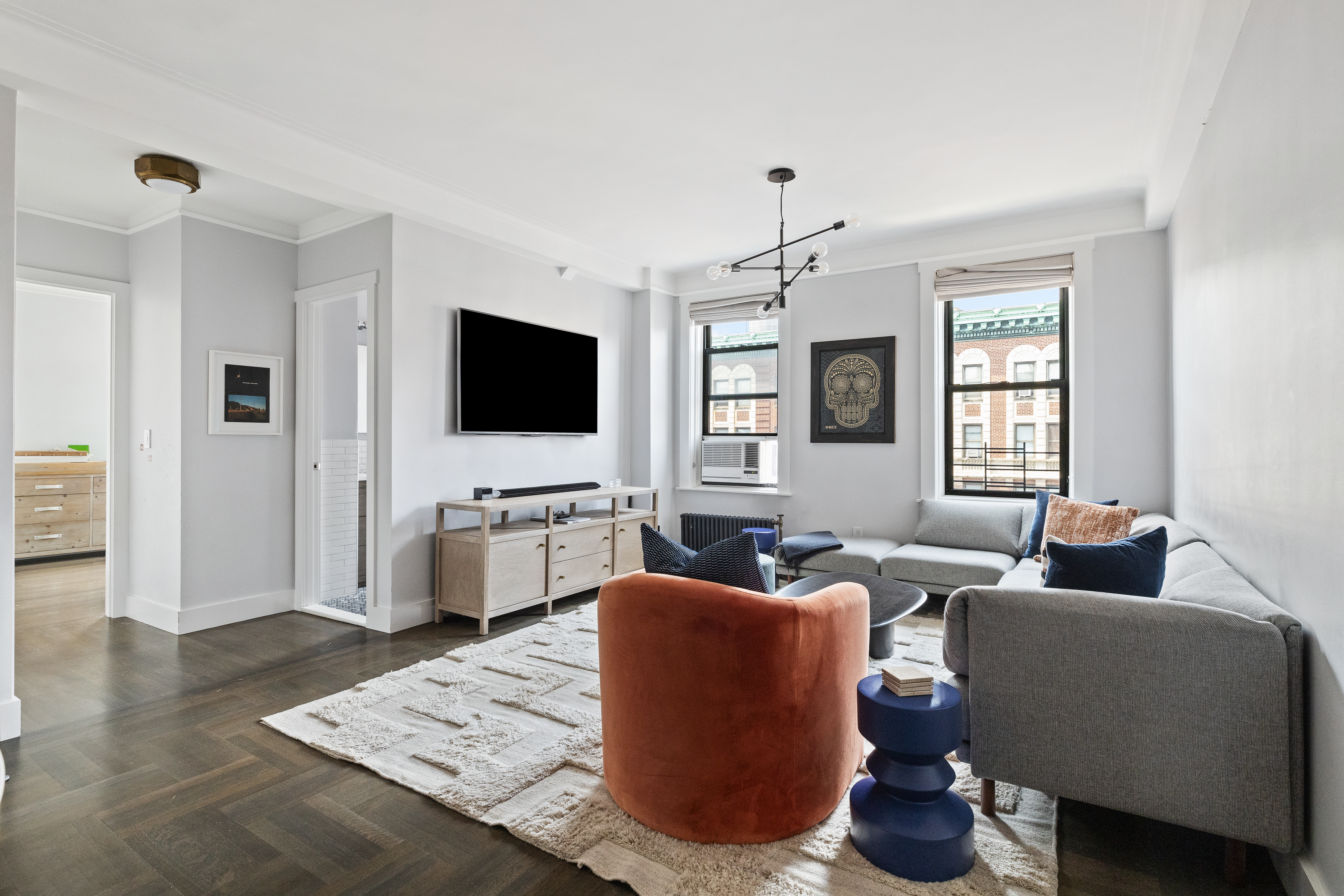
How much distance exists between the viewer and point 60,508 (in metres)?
6.44

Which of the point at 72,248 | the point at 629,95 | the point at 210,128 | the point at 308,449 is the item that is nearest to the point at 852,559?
the point at 629,95

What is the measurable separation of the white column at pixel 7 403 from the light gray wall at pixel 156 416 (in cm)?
152

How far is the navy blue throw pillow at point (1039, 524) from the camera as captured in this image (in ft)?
14.1

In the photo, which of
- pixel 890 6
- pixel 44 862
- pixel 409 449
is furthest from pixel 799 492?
pixel 44 862

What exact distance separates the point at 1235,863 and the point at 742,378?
485 centimetres

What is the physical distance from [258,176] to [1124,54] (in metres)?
3.96

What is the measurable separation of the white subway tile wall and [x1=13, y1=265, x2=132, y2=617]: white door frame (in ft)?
3.80

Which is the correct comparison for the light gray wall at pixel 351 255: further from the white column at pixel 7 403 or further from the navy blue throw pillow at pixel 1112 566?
the navy blue throw pillow at pixel 1112 566

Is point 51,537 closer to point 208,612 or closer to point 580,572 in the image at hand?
point 208,612

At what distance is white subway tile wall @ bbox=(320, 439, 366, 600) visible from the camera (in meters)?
4.81

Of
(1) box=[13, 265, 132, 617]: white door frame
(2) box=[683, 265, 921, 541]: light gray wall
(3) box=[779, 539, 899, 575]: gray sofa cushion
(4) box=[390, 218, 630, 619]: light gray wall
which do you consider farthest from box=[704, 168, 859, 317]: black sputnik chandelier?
(1) box=[13, 265, 132, 617]: white door frame

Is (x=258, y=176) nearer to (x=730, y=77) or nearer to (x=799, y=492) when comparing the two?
(x=730, y=77)

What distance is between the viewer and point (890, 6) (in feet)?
8.16

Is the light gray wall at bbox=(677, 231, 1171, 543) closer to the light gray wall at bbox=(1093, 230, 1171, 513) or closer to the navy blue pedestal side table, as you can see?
the light gray wall at bbox=(1093, 230, 1171, 513)
